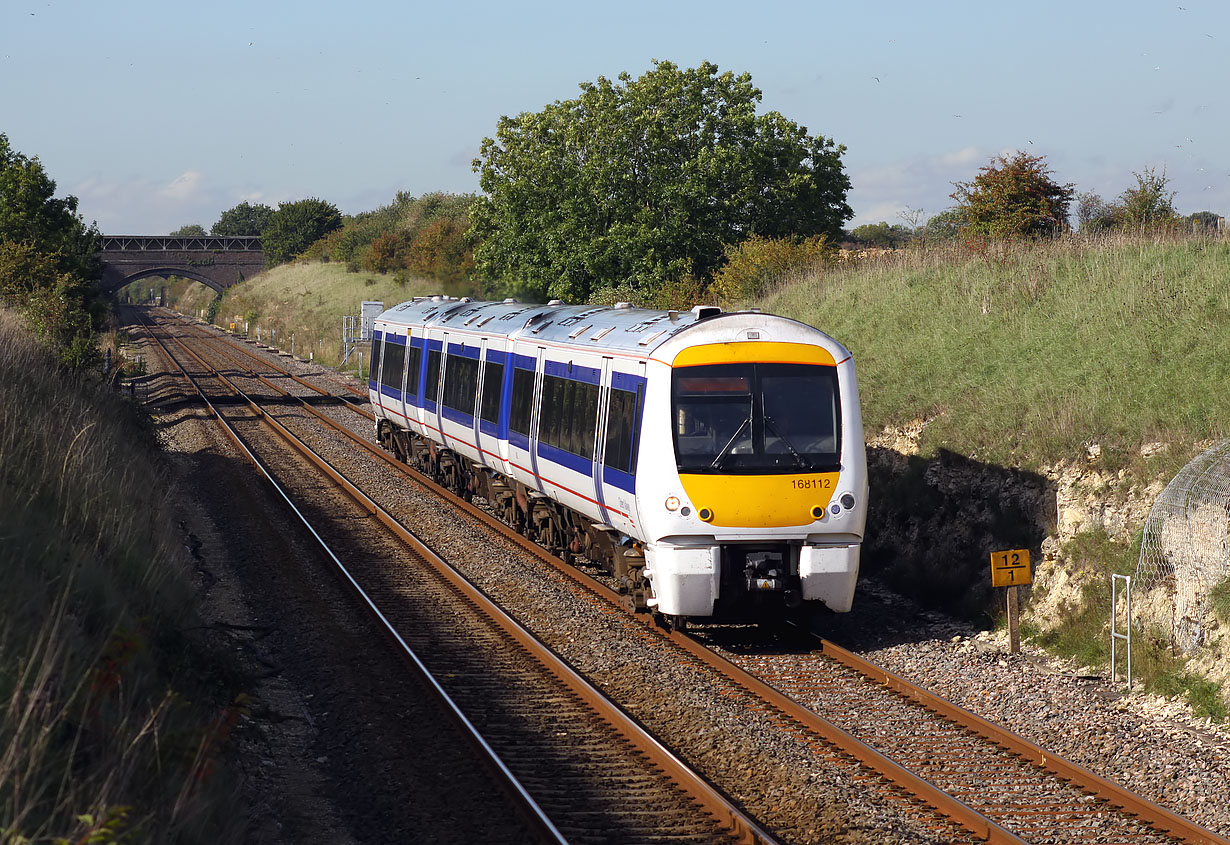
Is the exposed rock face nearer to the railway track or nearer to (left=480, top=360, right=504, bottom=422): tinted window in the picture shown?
the railway track

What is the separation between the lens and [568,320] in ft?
55.6

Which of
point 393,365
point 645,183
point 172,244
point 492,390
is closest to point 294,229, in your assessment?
point 172,244

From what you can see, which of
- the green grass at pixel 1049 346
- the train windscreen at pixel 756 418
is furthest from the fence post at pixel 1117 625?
the train windscreen at pixel 756 418

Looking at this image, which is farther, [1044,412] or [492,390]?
[492,390]

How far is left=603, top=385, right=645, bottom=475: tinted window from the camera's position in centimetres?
1266

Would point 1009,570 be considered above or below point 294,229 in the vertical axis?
below

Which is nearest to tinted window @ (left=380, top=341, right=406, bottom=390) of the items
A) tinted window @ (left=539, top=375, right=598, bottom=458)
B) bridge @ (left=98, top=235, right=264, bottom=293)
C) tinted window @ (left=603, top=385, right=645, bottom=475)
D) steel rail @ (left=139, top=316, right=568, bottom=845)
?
steel rail @ (left=139, top=316, right=568, bottom=845)

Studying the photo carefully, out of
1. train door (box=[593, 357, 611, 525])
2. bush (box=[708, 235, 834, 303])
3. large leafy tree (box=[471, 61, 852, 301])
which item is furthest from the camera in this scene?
large leafy tree (box=[471, 61, 852, 301])

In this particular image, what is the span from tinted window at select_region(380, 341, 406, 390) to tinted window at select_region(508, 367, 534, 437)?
8.22 m

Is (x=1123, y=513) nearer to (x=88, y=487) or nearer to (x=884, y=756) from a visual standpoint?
(x=884, y=756)

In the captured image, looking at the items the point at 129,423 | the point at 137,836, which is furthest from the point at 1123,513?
the point at 129,423

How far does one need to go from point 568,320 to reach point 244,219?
607ft

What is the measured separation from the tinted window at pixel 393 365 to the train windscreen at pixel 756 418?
564 inches

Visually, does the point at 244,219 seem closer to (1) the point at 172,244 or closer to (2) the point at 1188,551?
(1) the point at 172,244
